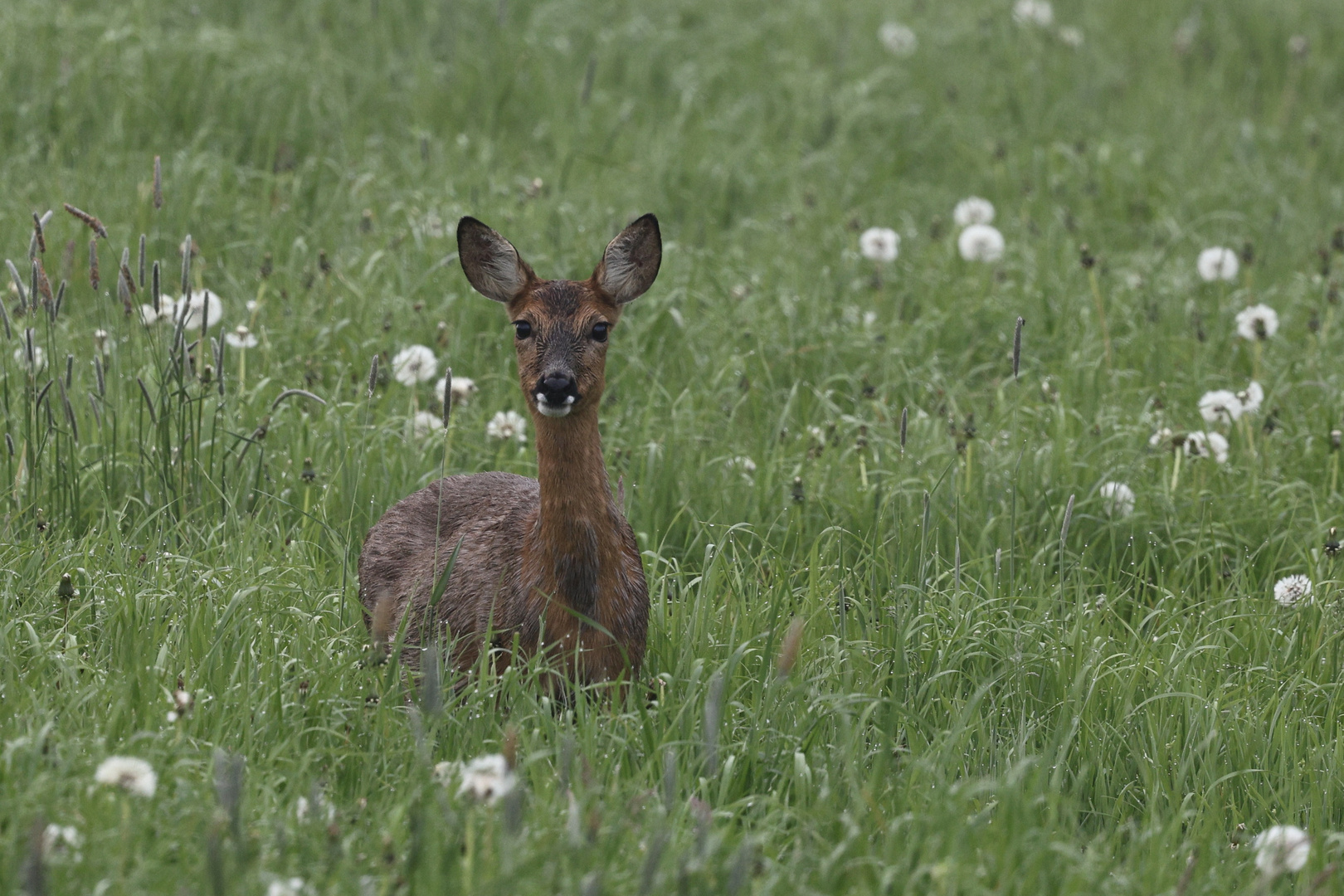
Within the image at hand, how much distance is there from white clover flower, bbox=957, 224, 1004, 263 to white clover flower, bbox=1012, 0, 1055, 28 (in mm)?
3968

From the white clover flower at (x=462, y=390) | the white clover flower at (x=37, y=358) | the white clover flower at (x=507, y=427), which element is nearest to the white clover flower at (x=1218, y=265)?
the white clover flower at (x=507, y=427)

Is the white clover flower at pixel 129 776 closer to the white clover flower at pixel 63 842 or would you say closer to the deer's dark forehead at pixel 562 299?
the white clover flower at pixel 63 842

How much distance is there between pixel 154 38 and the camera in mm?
8383

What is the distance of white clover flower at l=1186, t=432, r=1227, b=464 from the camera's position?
5809 mm

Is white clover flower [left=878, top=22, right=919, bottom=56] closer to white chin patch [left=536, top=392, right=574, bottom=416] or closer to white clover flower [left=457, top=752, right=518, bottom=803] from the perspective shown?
white chin patch [left=536, top=392, right=574, bottom=416]

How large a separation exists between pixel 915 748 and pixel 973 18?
317 inches

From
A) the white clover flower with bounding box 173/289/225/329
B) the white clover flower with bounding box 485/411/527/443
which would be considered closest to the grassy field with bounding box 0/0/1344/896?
the white clover flower with bounding box 485/411/527/443

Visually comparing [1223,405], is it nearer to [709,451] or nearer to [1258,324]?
[1258,324]

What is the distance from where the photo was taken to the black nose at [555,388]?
4152 mm

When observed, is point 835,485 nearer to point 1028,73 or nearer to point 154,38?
point 154,38

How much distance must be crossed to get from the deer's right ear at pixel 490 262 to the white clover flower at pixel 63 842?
198cm

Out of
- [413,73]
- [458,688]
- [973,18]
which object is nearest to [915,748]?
[458,688]

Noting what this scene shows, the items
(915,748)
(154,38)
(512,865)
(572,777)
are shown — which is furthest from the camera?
(154,38)

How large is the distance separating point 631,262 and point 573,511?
0.75 meters
